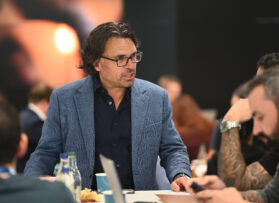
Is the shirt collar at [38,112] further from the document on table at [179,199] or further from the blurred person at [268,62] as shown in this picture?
the document on table at [179,199]

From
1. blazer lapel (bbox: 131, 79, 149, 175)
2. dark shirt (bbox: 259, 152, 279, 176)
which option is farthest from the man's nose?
dark shirt (bbox: 259, 152, 279, 176)

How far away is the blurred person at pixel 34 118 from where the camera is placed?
17.4ft

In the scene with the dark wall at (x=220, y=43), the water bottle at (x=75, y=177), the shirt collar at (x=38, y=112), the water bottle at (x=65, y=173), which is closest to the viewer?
the water bottle at (x=65, y=173)

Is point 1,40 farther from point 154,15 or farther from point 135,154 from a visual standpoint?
point 135,154

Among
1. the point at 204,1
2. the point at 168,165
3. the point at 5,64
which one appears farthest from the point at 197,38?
the point at 168,165

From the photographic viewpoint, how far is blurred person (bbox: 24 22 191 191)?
3193 millimetres

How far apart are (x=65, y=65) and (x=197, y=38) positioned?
2424mm

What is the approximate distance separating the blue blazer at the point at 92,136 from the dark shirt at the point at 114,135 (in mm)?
64

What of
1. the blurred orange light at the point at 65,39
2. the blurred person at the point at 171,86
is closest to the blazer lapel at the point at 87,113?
the blurred person at the point at 171,86

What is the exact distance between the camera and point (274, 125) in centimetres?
212

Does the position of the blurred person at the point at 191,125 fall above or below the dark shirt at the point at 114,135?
below

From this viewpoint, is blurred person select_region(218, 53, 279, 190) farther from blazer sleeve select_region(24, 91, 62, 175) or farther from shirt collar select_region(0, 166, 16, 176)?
shirt collar select_region(0, 166, 16, 176)

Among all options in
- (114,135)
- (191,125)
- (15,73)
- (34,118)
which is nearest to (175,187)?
(114,135)

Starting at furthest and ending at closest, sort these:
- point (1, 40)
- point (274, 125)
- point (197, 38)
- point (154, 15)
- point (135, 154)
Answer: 1. point (197, 38)
2. point (154, 15)
3. point (1, 40)
4. point (135, 154)
5. point (274, 125)
